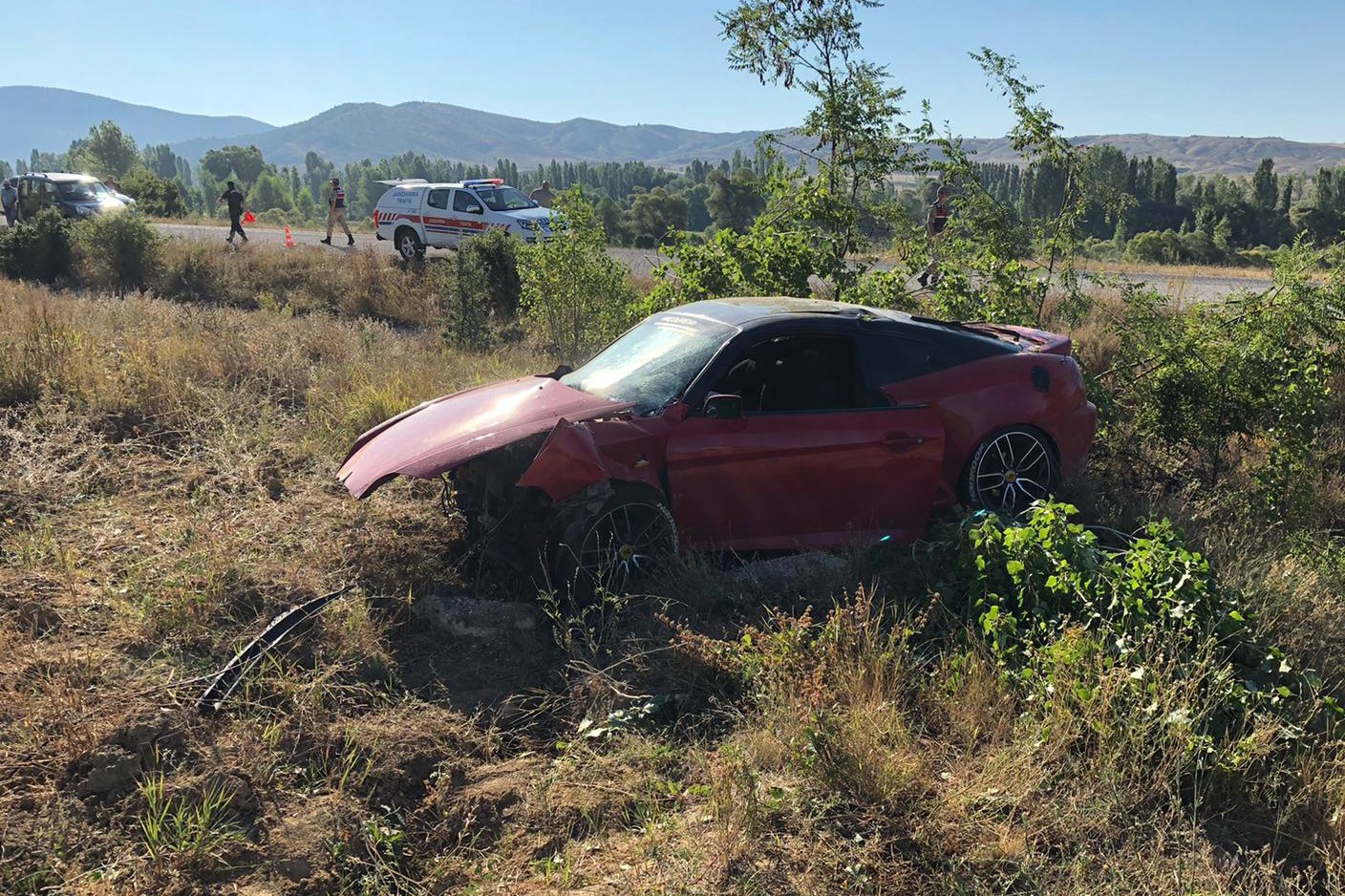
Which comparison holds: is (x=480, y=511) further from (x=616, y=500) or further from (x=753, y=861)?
(x=753, y=861)

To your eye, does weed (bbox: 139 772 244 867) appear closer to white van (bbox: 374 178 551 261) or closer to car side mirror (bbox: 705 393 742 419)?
car side mirror (bbox: 705 393 742 419)

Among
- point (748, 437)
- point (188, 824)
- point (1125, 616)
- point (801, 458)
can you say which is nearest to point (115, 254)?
point (748, 437)

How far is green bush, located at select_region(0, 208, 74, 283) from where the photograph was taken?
16562mm

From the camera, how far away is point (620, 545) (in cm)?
474

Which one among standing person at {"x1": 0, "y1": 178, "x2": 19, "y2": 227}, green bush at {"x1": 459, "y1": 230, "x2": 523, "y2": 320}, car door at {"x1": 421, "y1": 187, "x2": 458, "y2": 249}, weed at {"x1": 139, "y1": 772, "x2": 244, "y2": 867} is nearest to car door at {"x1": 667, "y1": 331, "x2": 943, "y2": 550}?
weed at {"x1": 139, "y1": 772, "x2": 244, "y2": 867}

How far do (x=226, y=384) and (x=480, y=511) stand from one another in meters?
4.15

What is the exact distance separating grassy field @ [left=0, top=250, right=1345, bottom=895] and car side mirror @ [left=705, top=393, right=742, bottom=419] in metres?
0.82

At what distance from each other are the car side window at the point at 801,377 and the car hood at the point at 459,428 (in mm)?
748

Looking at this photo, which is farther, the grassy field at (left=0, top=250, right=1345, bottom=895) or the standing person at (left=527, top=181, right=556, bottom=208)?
the standing person at (left=527, top=181, right=556, bottom=208)

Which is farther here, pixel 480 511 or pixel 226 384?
pixel 226 384

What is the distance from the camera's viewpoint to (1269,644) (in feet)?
13.1

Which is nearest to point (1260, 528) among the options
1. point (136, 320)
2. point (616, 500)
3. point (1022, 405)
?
point (1022, 405)

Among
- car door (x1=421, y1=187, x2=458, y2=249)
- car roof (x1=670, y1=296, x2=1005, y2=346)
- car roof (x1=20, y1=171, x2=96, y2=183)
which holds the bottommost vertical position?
car roof (x1=670, y1=296, x2=1005, y2=346)

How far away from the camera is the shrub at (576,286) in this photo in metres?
10.2
